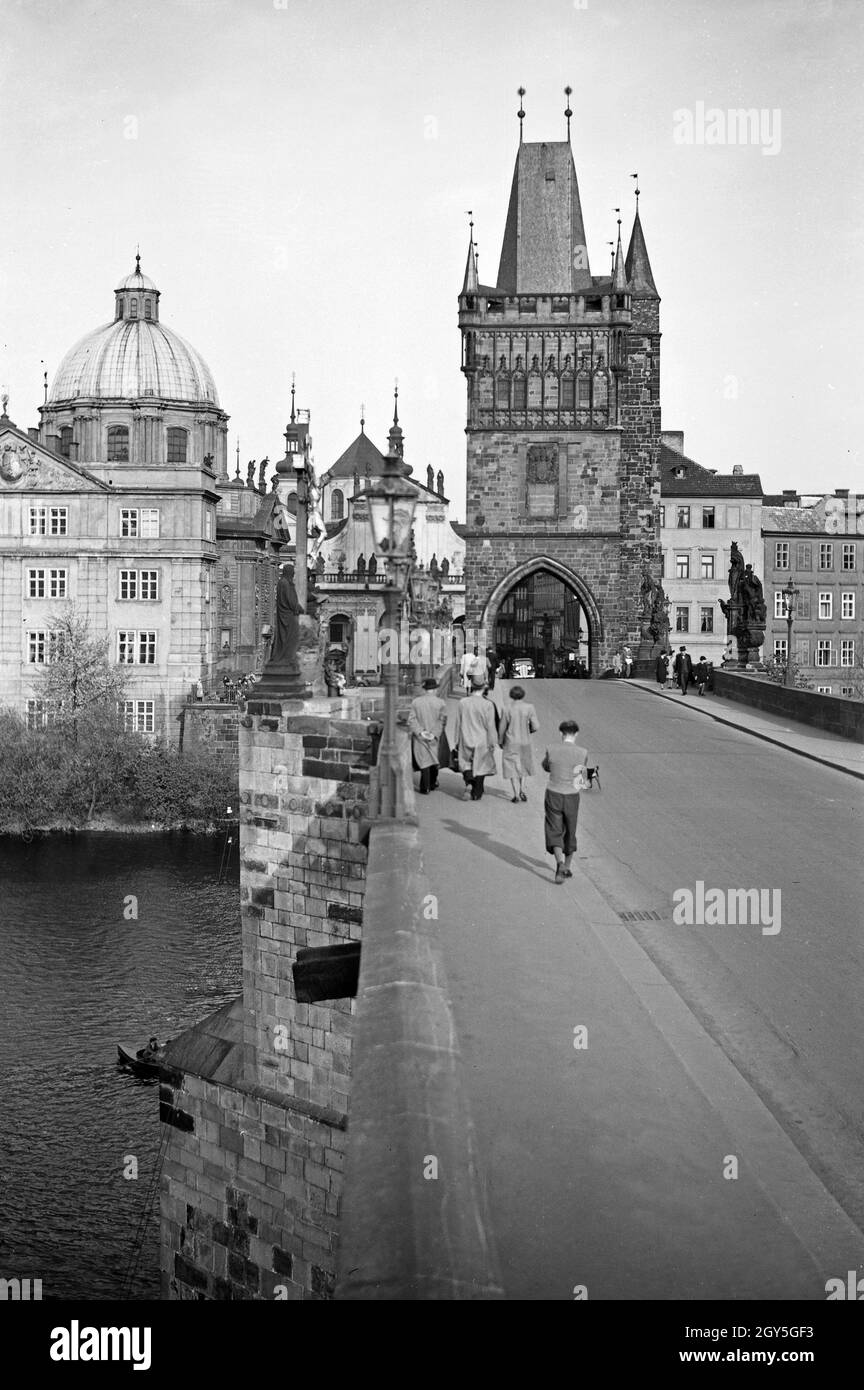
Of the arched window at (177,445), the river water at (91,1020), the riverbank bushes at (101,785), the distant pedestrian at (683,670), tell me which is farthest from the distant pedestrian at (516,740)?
the arched window at (177,445)

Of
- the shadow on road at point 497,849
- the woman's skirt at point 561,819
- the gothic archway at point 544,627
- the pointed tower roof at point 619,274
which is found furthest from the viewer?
the gothic archway at point 544,627

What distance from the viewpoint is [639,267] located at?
55.8m

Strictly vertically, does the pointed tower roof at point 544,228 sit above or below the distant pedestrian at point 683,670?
above

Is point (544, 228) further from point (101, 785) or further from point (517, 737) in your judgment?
point (517, 737)

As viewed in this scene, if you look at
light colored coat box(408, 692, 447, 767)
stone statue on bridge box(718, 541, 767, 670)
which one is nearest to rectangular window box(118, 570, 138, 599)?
stone statue on bridge box(718, 541, 767, 670)

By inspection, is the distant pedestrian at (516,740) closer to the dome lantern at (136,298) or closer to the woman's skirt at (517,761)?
the woman's skirt at (517,761)

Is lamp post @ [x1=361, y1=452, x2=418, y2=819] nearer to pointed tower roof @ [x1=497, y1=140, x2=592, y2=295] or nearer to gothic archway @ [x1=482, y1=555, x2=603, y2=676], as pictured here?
pointed tower roof @ [x1=497, y1=140, x2=592, y2=295]

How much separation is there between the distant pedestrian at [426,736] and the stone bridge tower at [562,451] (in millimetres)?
34609

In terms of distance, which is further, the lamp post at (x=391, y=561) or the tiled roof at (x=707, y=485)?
the tiled roof at (x=707, y=485)

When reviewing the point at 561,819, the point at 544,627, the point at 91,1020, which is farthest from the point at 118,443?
the point at 561,819

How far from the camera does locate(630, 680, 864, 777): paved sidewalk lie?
20.7 m

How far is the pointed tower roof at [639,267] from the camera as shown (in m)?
54.5

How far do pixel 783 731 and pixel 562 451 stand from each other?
93.3 feet

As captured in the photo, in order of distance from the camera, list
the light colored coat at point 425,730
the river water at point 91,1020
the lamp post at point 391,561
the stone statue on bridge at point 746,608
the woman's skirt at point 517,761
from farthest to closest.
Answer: the stone statue on bridge at point 746,608, the river water at point 91,1020, the light colored coat at point 425,730, the woman's skirt at point 517,761, the lamp post at point 391,561
